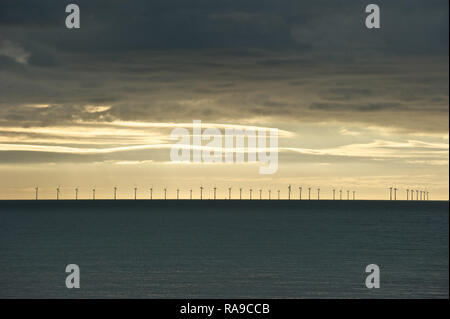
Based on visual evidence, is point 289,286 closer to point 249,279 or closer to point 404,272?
point 249,279

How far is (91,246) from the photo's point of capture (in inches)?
6088

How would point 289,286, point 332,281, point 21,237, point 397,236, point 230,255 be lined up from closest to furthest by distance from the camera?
point 289,286 → point 332,281 → point 230,255 → point 21,237 → point 397,236

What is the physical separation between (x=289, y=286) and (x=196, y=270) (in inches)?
860

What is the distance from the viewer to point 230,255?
430 feet

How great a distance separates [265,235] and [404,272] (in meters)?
80.7

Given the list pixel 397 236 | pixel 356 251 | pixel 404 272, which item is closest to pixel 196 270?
pixel 404 272
